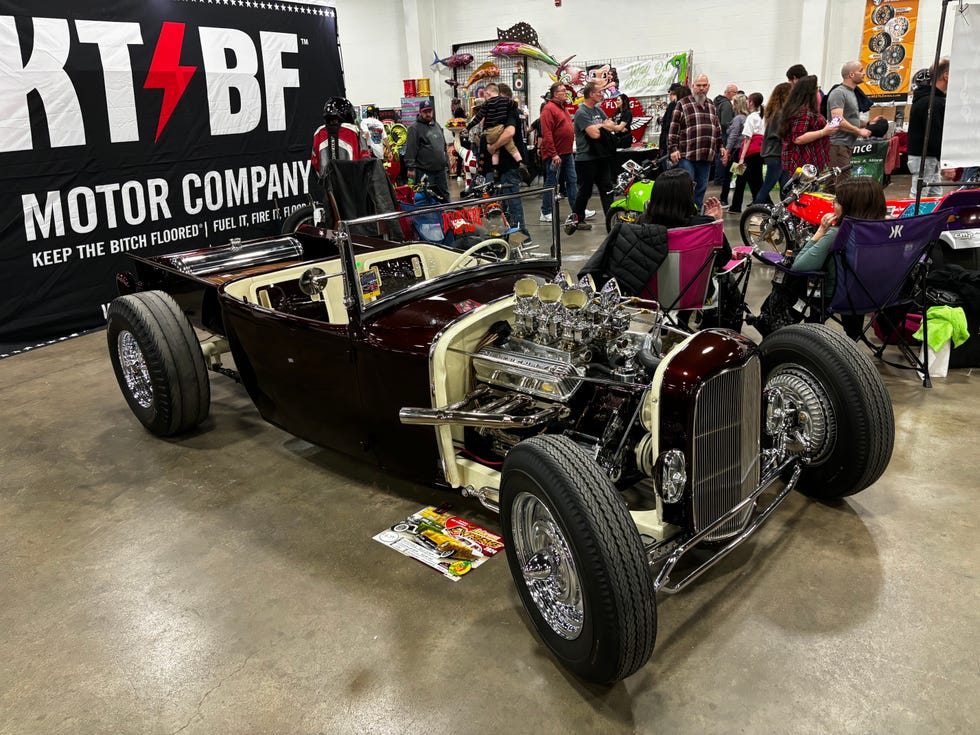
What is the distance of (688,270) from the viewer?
4.40m

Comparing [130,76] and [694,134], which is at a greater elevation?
[130,76]

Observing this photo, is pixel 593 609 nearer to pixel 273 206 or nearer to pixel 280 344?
pixel 280 344

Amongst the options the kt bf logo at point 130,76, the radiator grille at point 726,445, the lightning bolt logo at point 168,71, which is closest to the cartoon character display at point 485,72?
the kt bf logo at point 130,76

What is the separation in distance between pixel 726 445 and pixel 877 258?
2.22 meters

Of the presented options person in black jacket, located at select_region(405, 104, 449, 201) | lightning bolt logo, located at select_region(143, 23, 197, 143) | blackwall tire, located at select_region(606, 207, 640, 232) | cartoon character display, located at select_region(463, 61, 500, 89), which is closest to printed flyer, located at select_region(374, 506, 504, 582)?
blackwall tire, located at select_region(606, 207, 640, 232)

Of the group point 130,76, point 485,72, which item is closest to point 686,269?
point 130,76

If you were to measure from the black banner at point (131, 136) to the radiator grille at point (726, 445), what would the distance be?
5.92 metres

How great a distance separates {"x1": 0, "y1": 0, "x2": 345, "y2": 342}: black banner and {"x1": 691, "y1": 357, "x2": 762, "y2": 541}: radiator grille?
5.92 metres

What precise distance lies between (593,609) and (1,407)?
448cm

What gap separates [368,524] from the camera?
3316 millimetres

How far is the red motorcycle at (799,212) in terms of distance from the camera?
250 inches

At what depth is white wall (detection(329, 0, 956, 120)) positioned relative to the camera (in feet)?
42.8

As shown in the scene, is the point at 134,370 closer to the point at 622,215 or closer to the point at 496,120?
the point at 622,215

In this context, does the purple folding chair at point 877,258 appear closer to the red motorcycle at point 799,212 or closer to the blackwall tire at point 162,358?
the red motorcycle at point 799,212
